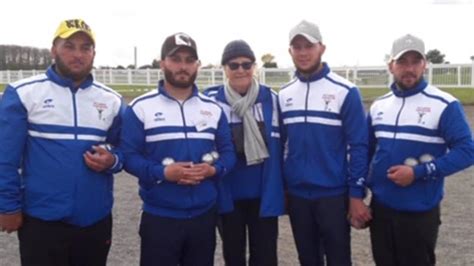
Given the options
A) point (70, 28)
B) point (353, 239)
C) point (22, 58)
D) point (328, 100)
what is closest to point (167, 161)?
point (70, 28)

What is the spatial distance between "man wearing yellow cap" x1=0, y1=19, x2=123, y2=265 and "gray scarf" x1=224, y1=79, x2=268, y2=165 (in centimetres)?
99

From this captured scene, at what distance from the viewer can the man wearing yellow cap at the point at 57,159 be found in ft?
13.0

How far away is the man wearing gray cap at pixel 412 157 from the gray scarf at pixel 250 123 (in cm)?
85

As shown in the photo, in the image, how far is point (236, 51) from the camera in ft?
15.2

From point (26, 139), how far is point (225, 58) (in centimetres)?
157

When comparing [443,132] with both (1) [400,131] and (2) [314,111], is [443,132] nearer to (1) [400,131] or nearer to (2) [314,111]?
(1) [400,131]

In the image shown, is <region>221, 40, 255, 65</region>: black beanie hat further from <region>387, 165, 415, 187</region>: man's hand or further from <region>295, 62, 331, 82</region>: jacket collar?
<region>387, 165, 415, 187</region>: man's hand

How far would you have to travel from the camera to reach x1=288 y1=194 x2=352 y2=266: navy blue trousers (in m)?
4.58

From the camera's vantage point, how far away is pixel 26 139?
13.3 ft

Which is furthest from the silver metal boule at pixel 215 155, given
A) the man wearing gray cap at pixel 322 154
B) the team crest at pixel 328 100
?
Answer: the team crest at pixel 328 100

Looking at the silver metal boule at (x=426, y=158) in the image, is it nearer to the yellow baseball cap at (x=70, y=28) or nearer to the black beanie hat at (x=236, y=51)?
the black beanie hat at (x=236, y=51)

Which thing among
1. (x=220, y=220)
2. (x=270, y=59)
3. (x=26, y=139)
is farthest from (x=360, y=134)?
(x=270, y=59)

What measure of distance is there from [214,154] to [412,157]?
142 centimetres

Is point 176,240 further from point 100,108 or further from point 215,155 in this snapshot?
point 100,108
